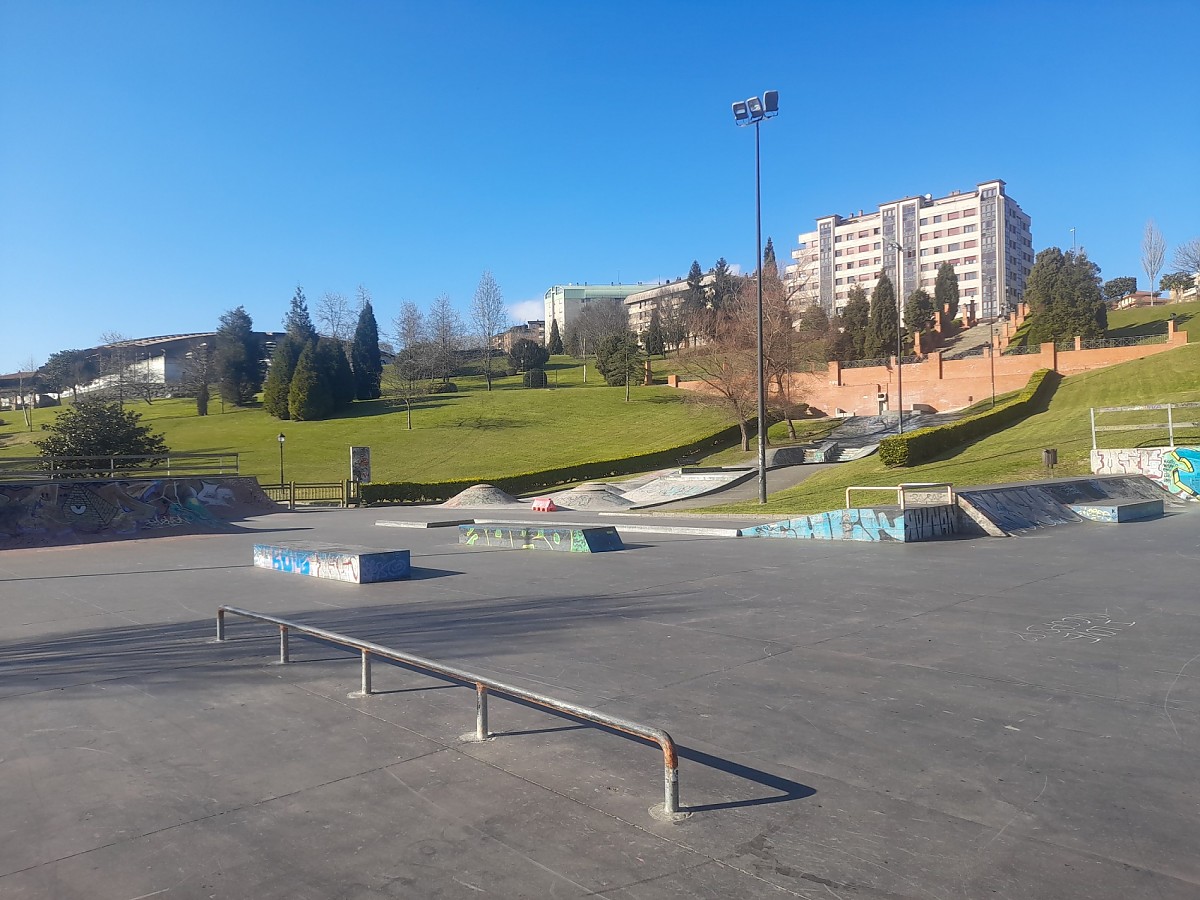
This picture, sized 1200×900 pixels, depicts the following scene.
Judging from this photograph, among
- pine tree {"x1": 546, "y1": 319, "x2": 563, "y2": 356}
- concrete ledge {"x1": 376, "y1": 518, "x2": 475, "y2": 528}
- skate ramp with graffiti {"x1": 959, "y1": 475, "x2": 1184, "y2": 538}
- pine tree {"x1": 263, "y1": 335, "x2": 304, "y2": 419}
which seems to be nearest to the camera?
skate ramp with graffiti {"x1": 959, "y1": 475, "x2": 1184, "y2": 538}

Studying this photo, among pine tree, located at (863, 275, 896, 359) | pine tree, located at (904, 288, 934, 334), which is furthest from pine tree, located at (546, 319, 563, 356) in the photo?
pine tree, located at (904, 288, 934, 334)

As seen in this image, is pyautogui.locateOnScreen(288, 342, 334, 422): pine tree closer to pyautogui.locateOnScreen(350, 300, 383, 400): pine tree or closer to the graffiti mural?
pyautogui.locateOnScreen(350, 300, 383, 400): pine tree

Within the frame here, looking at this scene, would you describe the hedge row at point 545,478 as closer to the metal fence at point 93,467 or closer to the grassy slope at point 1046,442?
the metal fence at point 93,467

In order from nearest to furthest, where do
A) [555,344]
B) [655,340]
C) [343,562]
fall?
1. [343,562]
2. [655,340]
3. [555,344]

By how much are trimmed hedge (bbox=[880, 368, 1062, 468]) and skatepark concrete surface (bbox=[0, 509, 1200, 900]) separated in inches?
773

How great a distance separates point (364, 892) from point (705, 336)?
4830 centimetres

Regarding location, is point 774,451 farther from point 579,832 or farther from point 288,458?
point 579,832

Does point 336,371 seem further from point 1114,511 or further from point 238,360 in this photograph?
point 1114,511

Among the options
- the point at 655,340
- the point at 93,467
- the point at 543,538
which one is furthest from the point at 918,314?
the point at 543,538

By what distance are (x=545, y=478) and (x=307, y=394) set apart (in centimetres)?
3012

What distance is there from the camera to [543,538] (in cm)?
1600

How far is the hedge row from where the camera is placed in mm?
38375

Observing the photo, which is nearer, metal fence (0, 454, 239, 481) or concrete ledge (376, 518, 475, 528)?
concrete ledge (376, 518, 475, 528)

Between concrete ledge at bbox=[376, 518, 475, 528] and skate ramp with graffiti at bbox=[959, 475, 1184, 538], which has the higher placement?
skate ramp with graffiti at bbox=[959, 475, 1184, 538]
